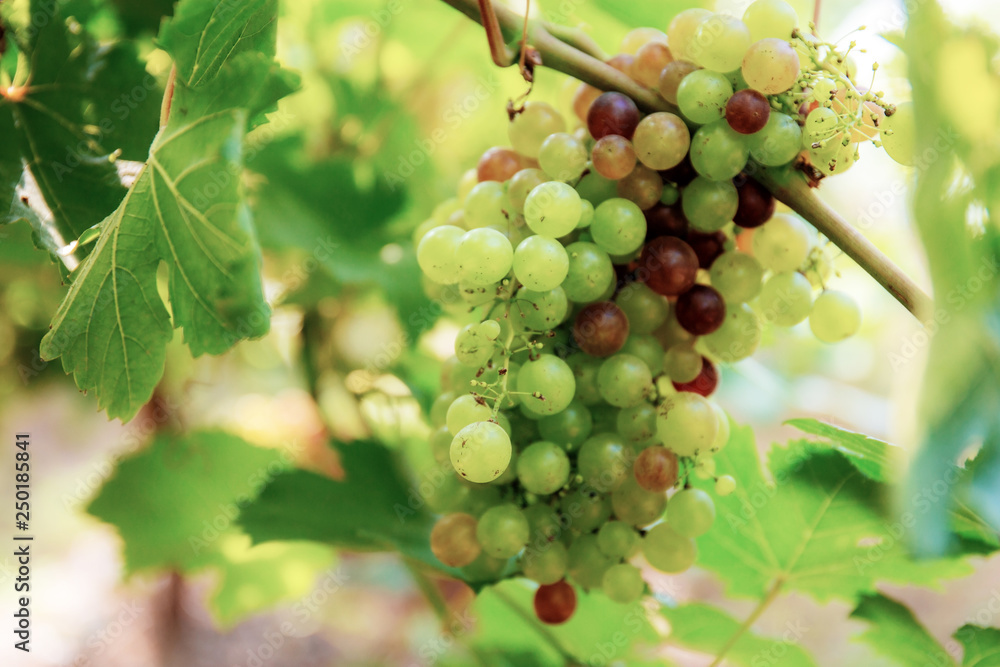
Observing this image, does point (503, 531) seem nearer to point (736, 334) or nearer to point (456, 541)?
point (456, 541)

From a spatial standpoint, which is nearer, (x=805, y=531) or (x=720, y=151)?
(x=720, y=151)

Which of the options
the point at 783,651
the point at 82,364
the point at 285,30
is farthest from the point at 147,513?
the point at 783,651

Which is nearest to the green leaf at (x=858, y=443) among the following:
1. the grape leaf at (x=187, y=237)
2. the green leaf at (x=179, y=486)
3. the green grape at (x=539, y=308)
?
the green grape at (x=539, y=308)

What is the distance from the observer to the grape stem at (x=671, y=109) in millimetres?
346

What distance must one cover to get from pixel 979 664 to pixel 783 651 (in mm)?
141

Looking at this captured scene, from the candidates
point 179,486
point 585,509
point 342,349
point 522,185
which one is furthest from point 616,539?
point 179,486

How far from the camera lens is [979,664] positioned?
1.48ft

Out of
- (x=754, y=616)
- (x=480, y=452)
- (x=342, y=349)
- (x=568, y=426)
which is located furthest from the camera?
(x=342, y=349)

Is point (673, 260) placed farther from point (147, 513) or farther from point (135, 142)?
point (147, 513)

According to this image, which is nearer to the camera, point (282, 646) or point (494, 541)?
point (494, 541)

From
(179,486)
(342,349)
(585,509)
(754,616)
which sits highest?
(585,509)

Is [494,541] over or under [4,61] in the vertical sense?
under

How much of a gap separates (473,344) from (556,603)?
21cm

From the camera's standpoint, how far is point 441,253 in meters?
0.39
